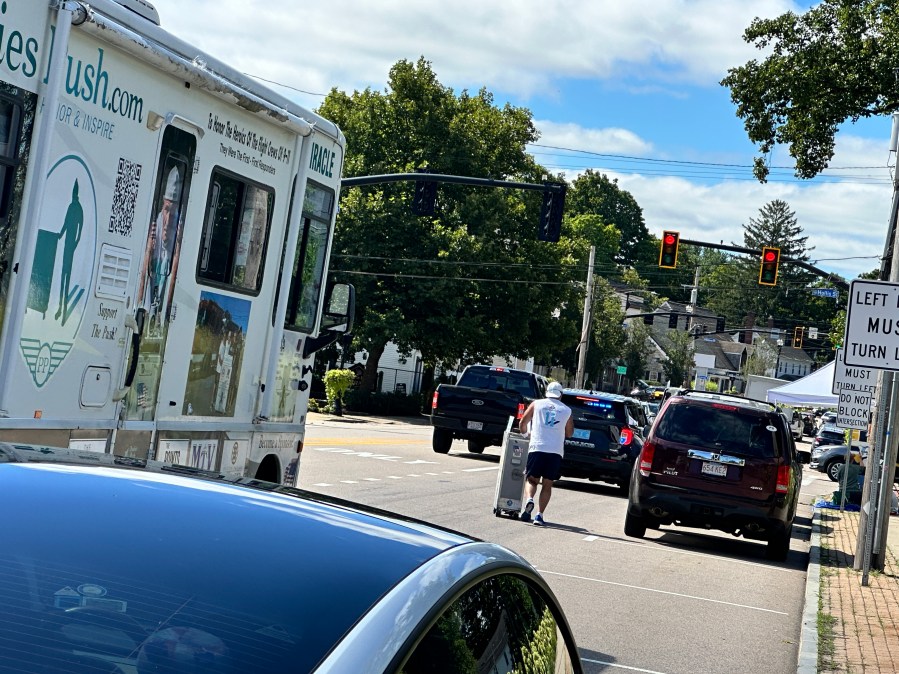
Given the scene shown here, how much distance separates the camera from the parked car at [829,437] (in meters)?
48.8

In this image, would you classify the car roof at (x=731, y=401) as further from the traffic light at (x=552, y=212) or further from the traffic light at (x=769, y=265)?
the traffic light at (x=769, y=265)

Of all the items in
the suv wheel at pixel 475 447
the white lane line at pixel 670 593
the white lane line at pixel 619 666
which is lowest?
the white lane line at pixel 619 666

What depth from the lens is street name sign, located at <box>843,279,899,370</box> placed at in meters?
12.6

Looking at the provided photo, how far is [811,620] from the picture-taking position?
34.7 ft

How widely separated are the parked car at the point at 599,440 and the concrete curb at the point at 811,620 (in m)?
6.05

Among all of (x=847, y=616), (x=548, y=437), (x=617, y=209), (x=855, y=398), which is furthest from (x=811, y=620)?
(x=617, y=209)

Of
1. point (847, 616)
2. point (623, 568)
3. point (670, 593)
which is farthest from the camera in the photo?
point (623, 568)

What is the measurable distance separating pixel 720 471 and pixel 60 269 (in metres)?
10.5

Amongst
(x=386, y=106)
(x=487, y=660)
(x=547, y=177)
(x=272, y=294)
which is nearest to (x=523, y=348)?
(x=547, y=177)

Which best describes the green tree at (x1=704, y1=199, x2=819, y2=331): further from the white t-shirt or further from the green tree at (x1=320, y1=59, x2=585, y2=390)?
the white t-shirt

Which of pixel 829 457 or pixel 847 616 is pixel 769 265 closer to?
pixel 829 457

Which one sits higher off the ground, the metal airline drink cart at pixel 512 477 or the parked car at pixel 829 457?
the parked car at pixel 829 457

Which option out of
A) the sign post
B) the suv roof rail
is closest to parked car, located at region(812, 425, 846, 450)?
the sign post

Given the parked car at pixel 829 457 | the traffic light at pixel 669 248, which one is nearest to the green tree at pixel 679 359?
the parked car at pixel 829 457
